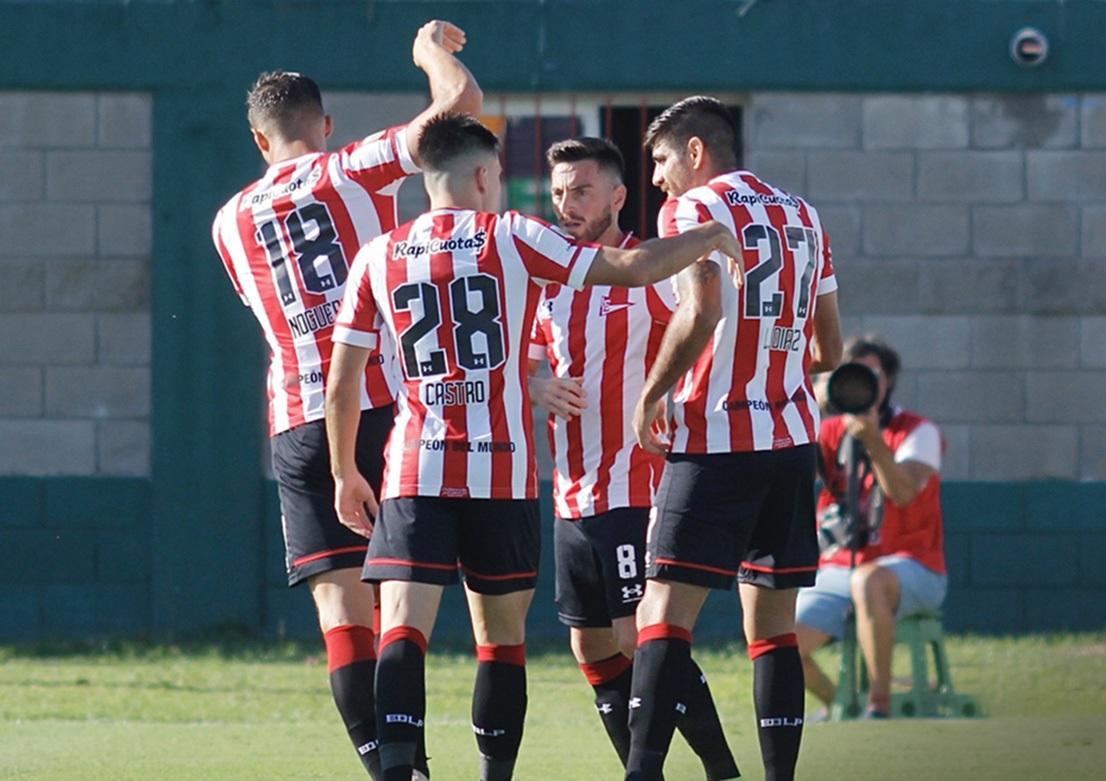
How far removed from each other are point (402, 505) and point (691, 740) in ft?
4.06

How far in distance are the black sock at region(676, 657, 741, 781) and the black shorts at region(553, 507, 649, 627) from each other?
0.34 metres

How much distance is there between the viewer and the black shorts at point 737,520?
585 cm

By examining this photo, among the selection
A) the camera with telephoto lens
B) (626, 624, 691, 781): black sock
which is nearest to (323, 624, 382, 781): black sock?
(626, 624, 691, 781): black sock

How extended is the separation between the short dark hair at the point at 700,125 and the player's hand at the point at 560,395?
86cm

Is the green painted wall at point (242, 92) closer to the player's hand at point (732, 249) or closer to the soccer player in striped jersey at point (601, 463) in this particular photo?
the soccer player in striped jersey at point (601, 463)

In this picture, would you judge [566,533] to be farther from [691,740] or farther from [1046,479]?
[1046,479]

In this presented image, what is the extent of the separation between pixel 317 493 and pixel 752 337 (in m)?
1.38

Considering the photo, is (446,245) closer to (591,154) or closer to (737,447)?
(737,447)

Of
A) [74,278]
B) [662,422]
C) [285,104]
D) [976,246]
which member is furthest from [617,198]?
[74,278]

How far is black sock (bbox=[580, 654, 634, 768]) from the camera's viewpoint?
258 inches

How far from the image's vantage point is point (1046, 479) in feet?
38.7

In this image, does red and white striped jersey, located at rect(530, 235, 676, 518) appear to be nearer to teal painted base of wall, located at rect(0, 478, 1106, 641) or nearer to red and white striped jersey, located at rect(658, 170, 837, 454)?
red and white striped jersey, located at rect(658, 170, 837, 454)

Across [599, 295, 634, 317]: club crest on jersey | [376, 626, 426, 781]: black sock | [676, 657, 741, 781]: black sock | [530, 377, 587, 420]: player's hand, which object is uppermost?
[599, 295, 634, 317]: club crest on jersey

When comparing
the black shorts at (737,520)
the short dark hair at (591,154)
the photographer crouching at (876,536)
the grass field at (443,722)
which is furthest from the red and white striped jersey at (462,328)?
the photographer crouching at (876,536)
